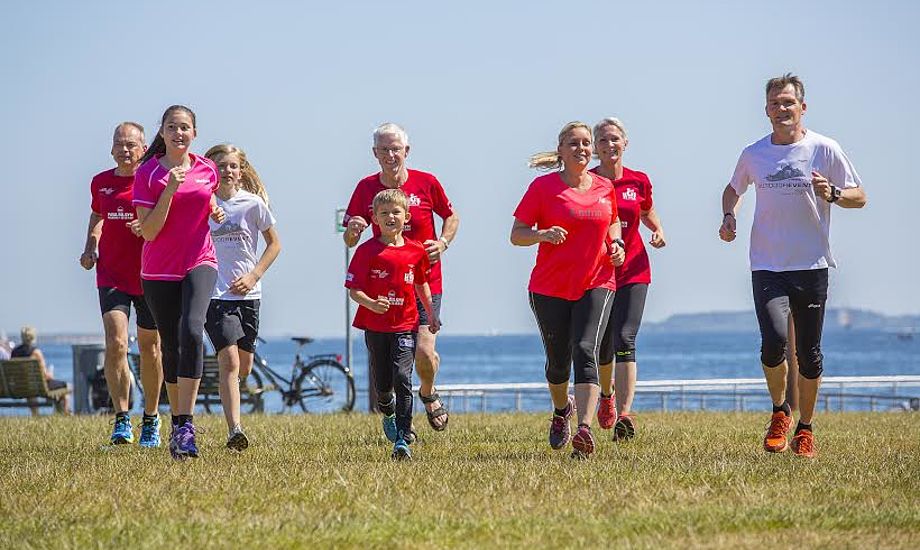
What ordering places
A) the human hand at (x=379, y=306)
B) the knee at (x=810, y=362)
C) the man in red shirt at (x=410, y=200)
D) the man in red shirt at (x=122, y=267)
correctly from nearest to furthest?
the human hand at (x=379, y=306), the knee at (x=810, y=362), the man in red shirt at (x=410, y=200), the man in red shirt at (x=122, y=267)

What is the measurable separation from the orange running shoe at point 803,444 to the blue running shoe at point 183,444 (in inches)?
144

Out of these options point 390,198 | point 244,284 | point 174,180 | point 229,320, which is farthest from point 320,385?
point 174,180

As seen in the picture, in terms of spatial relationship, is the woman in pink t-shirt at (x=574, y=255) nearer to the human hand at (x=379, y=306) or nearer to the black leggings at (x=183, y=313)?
the human hand at (x=379, y=306)

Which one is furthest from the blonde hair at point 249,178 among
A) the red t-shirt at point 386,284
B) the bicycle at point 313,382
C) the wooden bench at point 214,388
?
the bicycle at point 313,382

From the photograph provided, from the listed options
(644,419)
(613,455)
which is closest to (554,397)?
(613,455)

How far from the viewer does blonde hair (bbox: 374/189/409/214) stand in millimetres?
9312

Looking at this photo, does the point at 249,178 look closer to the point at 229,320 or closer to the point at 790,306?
the point at 229,320

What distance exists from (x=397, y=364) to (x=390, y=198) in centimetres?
104

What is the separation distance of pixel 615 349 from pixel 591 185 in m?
1.84

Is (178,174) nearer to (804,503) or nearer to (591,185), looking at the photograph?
(591,185)

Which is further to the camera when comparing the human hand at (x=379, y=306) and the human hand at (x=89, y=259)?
the human hand at (x=89, y=259)

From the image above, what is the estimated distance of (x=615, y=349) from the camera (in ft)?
35.7

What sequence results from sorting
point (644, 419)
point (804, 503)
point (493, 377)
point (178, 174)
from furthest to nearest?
point (493, 377) < point (644, 419) < point (178, 174) < point (804, 503)

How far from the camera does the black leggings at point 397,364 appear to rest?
912 centimetres
